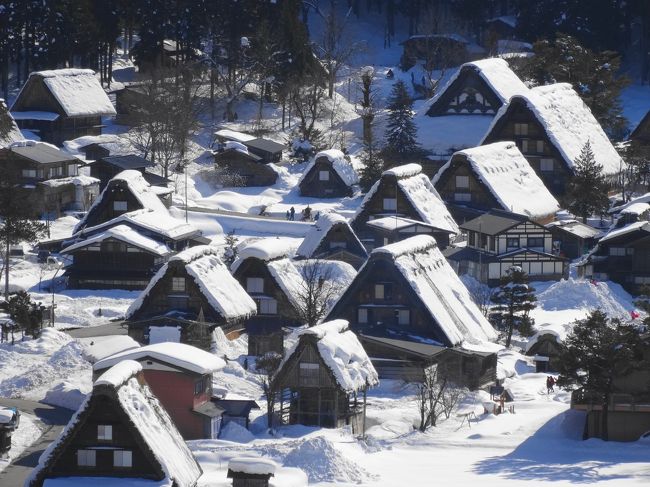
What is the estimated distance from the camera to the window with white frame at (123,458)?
140ft

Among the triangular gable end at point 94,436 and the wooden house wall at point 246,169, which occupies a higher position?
the wooden house wall at point 246,169

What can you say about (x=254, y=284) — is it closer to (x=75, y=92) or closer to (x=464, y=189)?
(x=464, y=189)

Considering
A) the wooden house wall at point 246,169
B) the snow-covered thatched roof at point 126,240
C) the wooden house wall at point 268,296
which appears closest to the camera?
the wooden house wall at point 268,296

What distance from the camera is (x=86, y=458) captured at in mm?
43000

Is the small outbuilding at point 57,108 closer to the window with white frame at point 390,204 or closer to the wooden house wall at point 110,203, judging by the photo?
the wooden house wall at point 110,203

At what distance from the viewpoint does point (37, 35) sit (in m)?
98.3

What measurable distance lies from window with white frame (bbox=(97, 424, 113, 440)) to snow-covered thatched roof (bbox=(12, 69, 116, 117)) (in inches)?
1967

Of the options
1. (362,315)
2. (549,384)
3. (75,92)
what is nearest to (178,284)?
(362,315)

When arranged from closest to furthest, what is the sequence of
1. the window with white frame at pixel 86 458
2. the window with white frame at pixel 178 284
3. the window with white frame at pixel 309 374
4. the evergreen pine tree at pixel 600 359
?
the window with white frame at pixel 86 458 < the evergreen pine tree at pixel 600 359 < the window with white frame at pixel 309 374 < the window with white frame at pixel 178 284

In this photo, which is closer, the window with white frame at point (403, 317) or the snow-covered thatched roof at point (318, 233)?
the window with white frame at point (403, 317)

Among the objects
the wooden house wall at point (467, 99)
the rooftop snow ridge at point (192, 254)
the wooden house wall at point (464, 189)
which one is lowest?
the rooftop snow ridge at point (192, 254)

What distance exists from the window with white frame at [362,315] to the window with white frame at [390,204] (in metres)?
15.7

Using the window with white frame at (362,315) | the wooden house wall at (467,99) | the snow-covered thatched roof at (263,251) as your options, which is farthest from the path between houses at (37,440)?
the wooden house wall at (467,99)

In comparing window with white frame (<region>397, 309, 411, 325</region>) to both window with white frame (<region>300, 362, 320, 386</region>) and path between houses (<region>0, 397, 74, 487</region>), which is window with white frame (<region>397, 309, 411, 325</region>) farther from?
path between houses (<region>0, 397, 74, 487</region>)
